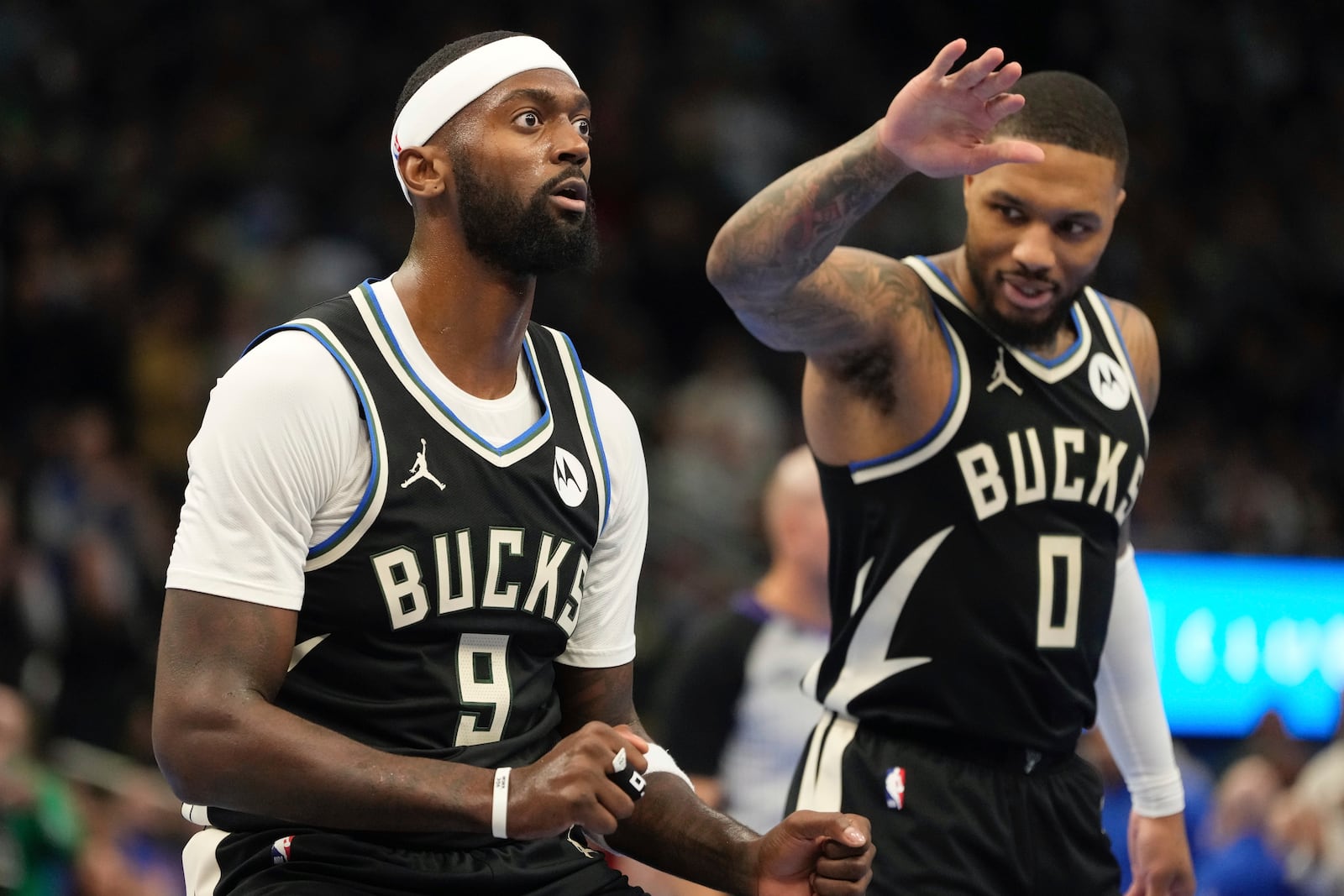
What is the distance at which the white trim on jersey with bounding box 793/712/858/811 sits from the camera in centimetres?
428

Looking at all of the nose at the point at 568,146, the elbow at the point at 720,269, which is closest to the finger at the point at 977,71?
the elbow at the point at 720,269

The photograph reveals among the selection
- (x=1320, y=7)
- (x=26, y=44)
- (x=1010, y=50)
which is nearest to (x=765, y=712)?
(x=26, y=44)

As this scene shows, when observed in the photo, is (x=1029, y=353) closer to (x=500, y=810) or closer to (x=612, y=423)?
(x=612, y=423)

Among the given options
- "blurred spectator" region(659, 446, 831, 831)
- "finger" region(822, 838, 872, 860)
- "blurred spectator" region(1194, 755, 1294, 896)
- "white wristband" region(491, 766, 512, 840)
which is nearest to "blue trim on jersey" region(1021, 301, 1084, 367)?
"blurred spectator" region(659, 446, 831, 831)

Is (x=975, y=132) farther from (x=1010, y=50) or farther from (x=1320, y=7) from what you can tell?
(x=1320, y=7)

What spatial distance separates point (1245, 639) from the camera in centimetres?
1052

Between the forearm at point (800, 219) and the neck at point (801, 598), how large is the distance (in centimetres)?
229

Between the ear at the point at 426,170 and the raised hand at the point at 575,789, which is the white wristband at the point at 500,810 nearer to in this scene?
the raised hand at the point at 575,789

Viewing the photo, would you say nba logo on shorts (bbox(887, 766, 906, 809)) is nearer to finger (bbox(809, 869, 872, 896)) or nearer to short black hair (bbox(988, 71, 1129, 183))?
finger (bbox(809, 869, 872, 896))

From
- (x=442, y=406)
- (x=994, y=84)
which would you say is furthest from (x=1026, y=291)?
(x=442, y=406)

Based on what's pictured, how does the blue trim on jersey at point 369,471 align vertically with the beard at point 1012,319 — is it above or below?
below

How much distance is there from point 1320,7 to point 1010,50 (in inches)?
116

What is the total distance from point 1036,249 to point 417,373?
1.69 metres

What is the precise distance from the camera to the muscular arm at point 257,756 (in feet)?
9.96
